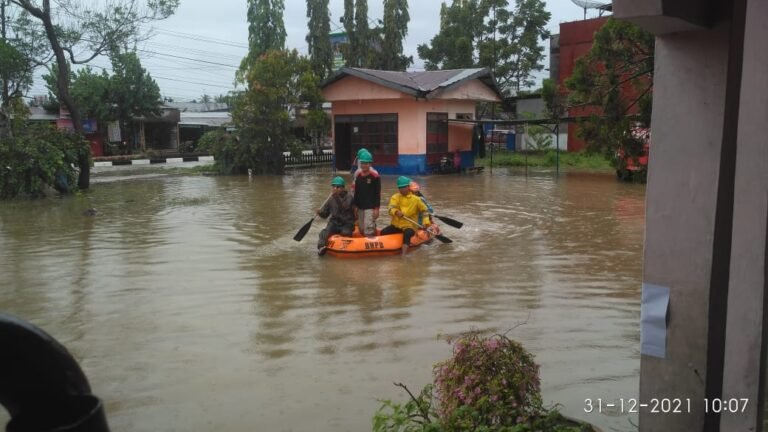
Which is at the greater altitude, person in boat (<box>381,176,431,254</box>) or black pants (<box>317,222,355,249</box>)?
person in boat (<box>381,176,431,254</box>)

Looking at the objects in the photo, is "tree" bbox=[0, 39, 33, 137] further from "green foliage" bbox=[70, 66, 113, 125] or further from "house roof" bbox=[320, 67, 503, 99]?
"house roof" bbox=[320, 67, 503, 99]

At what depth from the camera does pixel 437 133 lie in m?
27.0

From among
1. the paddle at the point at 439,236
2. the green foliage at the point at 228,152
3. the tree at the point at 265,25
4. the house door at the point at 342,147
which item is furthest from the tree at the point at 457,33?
the paddle at the point at 439,236

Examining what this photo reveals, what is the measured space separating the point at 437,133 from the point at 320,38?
49.5 feet

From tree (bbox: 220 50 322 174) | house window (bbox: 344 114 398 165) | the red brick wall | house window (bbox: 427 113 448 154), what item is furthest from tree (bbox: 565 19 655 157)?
the red brick wall

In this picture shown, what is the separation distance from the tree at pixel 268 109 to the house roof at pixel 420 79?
123 cm

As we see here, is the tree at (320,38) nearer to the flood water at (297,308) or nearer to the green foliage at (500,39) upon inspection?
the green foliage at (500,39)

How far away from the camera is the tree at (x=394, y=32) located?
39.3 m

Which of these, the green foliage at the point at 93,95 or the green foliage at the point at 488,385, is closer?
the green foliage at the point at 488,385

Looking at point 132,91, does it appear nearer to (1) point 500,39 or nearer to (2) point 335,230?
(1) point 500,39

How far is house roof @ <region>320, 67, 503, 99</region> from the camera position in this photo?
2494cm

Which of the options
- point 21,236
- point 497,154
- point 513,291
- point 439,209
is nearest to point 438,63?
point 497,154

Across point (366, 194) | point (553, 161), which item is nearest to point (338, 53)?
point (553, 161)

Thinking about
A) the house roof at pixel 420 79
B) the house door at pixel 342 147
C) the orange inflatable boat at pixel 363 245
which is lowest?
the orange inflatable boat at pixel 363 245
